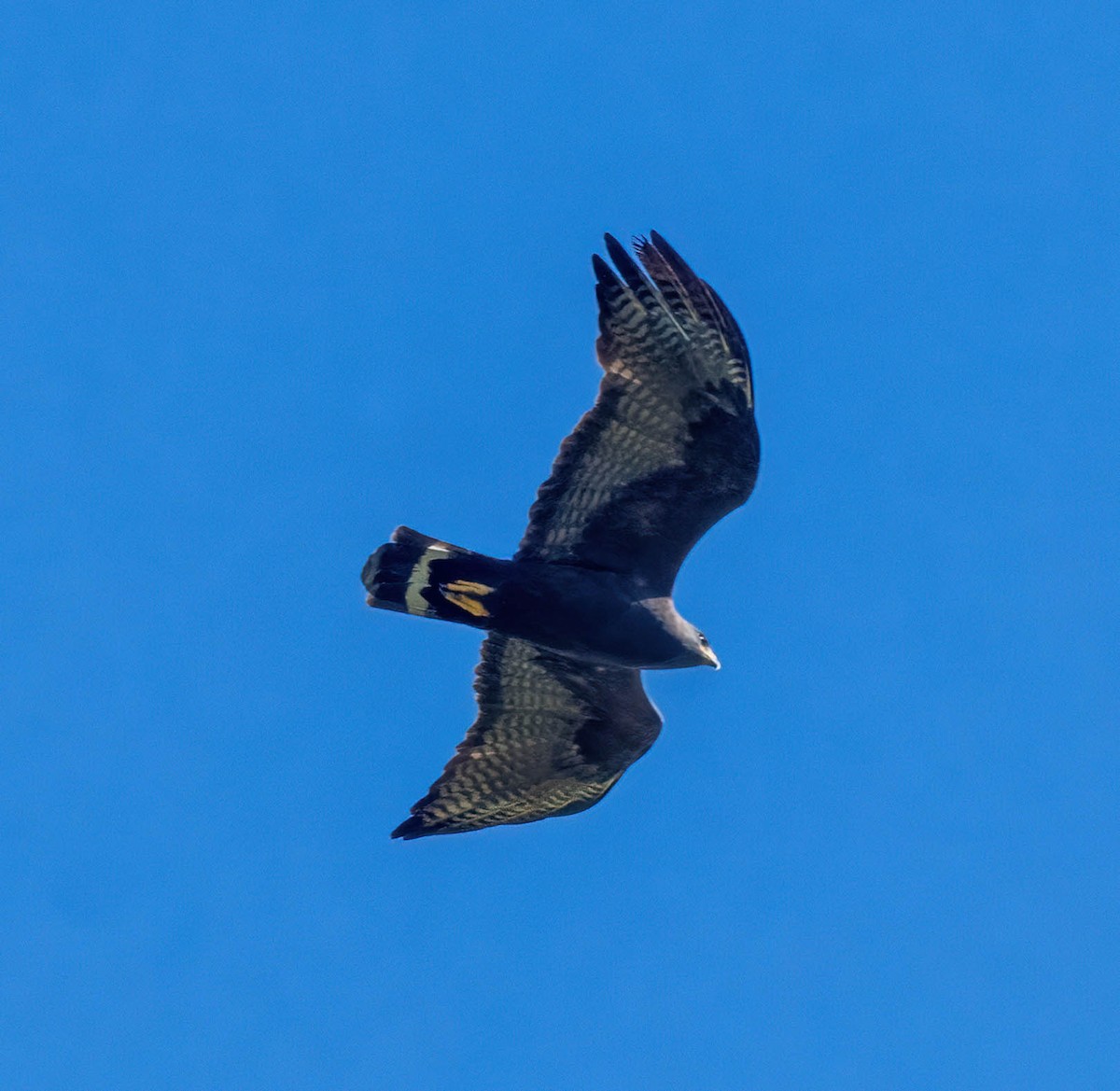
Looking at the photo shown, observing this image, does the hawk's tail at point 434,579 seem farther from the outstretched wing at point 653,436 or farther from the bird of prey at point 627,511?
the outstretched wing at point 653,436

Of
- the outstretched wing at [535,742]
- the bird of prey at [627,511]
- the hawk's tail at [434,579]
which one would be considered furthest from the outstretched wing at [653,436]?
the outstretched wing at [535,742]

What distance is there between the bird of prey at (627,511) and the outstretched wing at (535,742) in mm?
41

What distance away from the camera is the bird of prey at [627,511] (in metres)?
14.0

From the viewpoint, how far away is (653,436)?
567 inches

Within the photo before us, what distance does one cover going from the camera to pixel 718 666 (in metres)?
15.0

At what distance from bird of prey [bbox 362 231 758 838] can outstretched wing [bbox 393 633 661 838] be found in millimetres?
41

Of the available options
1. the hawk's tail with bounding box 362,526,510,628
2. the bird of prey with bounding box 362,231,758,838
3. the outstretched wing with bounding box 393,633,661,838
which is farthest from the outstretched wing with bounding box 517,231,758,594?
the outstretched wing with bounding box 393,633,661,838

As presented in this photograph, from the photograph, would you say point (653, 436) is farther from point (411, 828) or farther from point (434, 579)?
point (411, 828)

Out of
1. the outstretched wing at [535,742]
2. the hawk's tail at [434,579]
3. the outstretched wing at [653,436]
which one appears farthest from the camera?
the outstretched wing at [535,742]

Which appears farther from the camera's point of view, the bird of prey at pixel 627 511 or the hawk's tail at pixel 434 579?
the hawk's tail at pixel 434 579

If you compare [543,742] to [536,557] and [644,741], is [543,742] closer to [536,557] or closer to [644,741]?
[644,741]

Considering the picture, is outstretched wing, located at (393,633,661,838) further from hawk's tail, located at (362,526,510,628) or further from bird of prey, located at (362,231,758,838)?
hawk's tail, located at (362,526,510,628)

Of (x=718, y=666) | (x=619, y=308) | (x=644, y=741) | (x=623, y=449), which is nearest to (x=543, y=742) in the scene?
(x=644, y=741)

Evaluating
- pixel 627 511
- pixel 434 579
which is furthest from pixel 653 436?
pixel 434 579
